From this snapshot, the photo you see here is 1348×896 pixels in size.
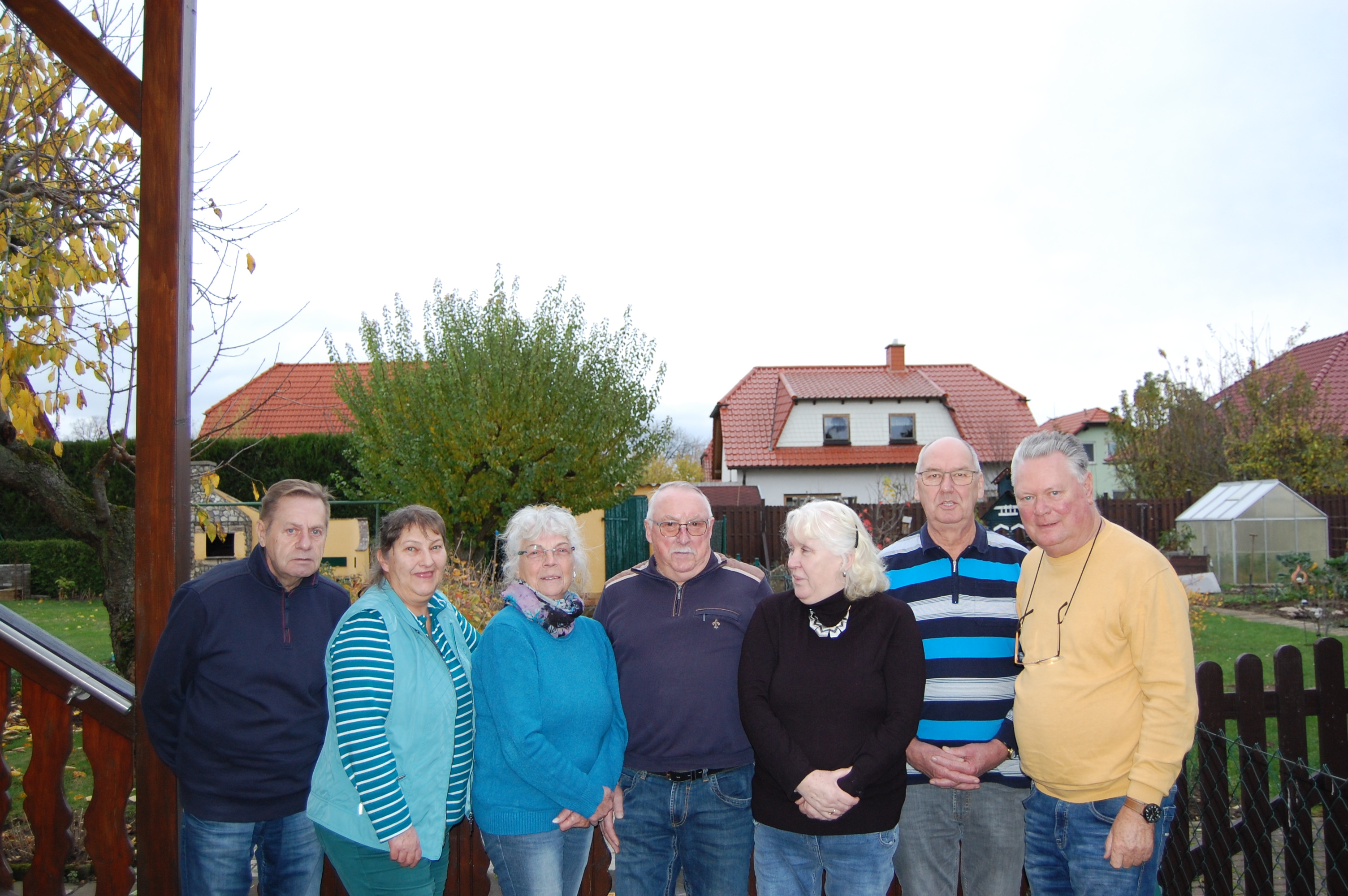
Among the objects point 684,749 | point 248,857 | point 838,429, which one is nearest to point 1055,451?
point 684,749

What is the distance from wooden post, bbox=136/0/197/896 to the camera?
2.75 metres

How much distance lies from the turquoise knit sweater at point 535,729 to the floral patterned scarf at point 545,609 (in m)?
0.03

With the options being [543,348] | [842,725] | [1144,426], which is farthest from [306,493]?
[1144,426]

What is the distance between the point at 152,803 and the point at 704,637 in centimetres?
200

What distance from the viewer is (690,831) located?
267cm

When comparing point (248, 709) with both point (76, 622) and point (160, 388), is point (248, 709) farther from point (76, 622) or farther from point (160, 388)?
point (76, 622)

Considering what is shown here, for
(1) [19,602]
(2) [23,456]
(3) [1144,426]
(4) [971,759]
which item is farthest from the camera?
(3) [1144,426]

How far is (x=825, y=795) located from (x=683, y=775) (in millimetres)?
498

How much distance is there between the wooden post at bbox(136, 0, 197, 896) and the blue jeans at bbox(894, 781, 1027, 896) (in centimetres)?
254

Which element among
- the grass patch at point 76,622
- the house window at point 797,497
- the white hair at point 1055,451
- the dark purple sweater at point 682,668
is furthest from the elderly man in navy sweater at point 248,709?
the house window at point 797,497

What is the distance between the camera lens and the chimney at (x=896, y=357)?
30.0m

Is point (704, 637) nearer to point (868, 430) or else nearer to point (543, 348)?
point (543, 348)

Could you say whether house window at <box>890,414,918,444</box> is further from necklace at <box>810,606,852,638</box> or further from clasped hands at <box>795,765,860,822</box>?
clasped hands at <box>795,765,860,822</box>

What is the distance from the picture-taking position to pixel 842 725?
242 centimetres
